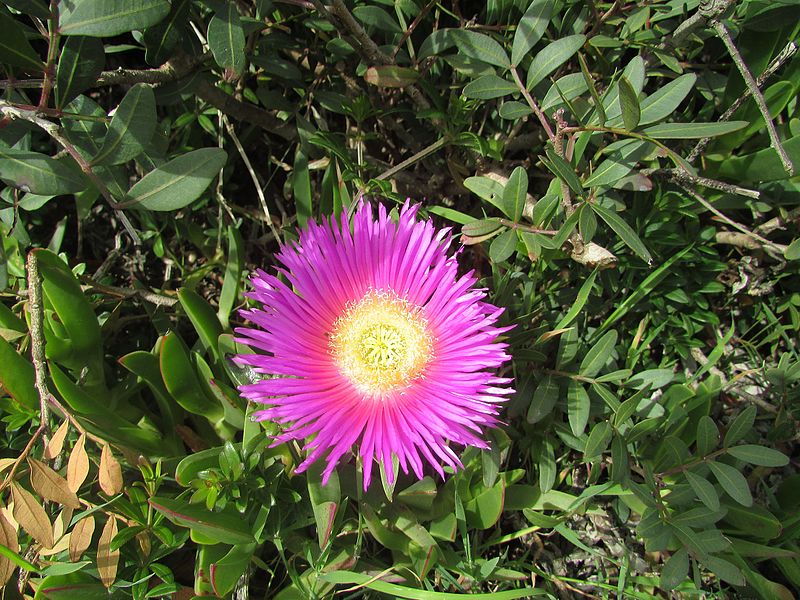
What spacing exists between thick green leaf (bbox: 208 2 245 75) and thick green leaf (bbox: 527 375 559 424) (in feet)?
3.30

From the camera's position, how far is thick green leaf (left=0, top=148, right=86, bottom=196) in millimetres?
1280

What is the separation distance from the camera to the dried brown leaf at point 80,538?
1339mm

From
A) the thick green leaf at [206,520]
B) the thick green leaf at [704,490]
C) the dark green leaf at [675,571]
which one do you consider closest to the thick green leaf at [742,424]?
the thick green leaf at [704,490]

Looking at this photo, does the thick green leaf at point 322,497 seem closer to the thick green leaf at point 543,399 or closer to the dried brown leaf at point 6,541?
the thick green leaf at point 543,399

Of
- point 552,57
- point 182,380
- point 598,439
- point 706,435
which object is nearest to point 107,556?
point 182,380

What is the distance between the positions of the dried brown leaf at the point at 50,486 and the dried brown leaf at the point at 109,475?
6 centimetres

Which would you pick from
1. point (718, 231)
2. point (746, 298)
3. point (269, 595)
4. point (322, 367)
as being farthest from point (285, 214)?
point (746, 298)

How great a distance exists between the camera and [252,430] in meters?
1.46

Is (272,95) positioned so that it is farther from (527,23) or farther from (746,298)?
Result: (746,298)

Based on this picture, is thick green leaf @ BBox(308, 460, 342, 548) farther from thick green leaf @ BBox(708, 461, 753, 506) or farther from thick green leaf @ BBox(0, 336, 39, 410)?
thick green leaf @ BBox(708, 461, 753, 506)

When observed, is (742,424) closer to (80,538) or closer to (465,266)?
(465,266)

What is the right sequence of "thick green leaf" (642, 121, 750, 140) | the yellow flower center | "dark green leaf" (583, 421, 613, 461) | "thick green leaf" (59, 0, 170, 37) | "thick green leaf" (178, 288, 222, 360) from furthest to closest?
the yellow flower center, "thick green leaf" (178, 288, 222, 360), "dark green leaf" (583, 421, 613, 461), "thick green leaf" (642, 121, 750, 140), "thick green leaf" (59, 0, 170, 37)

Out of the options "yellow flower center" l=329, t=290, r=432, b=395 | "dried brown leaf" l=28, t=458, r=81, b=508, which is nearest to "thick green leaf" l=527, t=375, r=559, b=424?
"yellow flower center" l=329, t=290, r=432, b=395

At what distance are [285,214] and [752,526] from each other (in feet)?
5.15
